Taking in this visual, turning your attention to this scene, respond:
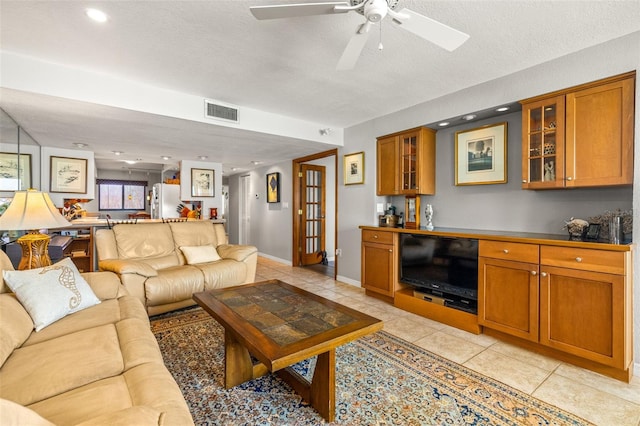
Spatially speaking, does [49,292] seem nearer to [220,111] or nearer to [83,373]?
[83,373]

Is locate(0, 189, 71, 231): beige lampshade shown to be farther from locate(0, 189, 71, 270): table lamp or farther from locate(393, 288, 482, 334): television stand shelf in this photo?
locate(393, 288, 482, 334): television stand shelf

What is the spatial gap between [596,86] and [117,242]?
15.9 ft

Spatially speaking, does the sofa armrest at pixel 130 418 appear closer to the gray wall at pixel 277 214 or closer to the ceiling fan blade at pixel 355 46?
the ceiling fan blade at pixel 355 46

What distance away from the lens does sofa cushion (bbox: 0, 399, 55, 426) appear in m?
0.60

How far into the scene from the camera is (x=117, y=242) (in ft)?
11.3

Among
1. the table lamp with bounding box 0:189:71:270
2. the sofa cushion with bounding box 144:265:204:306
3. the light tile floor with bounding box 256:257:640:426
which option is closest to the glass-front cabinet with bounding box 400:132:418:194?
the light tile floor with bounding box 256:257:640:426

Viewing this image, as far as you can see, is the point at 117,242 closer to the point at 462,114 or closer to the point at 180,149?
the point at 180,149

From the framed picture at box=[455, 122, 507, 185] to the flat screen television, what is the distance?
78 centimetres

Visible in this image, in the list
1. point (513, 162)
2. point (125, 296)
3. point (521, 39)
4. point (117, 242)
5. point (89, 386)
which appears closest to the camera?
point (89, 386)

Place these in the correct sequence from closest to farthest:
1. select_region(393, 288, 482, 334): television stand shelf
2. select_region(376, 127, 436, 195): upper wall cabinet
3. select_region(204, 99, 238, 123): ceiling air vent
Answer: select_region(393, 288, 482, 334): television stand shelf < select_region(204, 99, 238, 123): ceiling air vent < select_region(376, 127, 436, 195): upper wall cabinet

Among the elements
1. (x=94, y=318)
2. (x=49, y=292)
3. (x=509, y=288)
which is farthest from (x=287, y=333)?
(x=509, y=288)

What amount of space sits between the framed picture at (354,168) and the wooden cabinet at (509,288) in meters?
2.01

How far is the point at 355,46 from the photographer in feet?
5.71

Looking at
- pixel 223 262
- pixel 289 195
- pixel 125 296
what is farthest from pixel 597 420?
pixel 289 195
